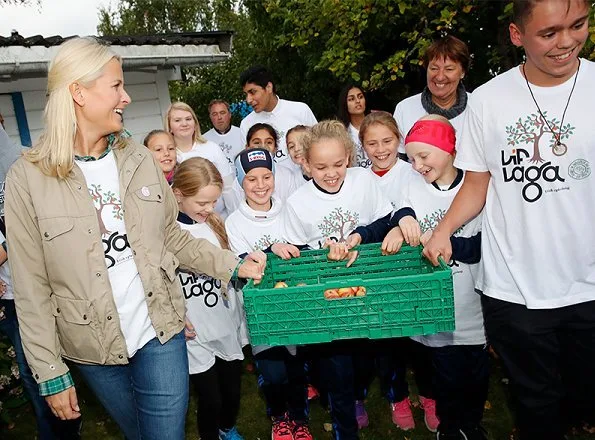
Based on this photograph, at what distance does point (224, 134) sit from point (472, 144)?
5389 millimetres

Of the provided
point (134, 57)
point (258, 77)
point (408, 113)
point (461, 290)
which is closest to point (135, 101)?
point (134, 57)

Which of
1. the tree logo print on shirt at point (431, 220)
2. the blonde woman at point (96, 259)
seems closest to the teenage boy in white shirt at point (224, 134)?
the tree logo print on shirt at point (431, 220)

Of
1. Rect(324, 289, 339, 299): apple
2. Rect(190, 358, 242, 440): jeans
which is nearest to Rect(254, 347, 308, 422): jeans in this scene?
Rect(190, 358, 242, 440): jeans

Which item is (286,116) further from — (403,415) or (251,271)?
(251,271)

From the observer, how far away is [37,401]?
11.2 feet

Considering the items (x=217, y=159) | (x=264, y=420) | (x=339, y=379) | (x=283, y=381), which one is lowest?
(x=264, y=420)

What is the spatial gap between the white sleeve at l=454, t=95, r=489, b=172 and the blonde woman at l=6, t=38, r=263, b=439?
1.51 m

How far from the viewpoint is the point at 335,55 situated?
750 centimetres

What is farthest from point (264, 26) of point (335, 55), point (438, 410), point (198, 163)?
point (438, 410)

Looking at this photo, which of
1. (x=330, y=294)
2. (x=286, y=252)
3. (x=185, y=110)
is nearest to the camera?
(x=330, y=294)

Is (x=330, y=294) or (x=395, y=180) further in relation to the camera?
(x=395, y=180)

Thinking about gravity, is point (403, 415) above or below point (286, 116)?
below

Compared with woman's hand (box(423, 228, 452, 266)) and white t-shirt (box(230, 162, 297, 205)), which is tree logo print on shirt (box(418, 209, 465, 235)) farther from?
white t-shirt (box(230, 162, 297, 205))

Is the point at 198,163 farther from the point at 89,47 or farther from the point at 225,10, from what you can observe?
the point at 225,10
